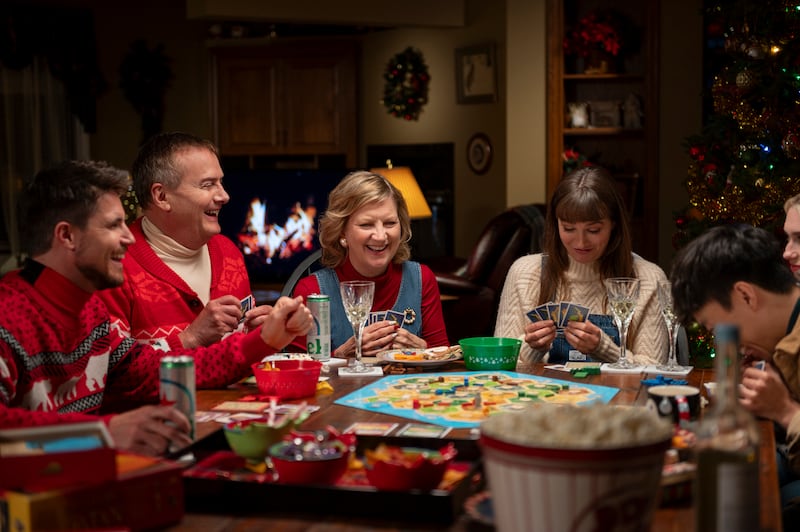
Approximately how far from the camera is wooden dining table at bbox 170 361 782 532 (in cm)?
150

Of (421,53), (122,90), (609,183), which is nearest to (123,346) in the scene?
(609,183)

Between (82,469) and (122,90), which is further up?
(122,90)

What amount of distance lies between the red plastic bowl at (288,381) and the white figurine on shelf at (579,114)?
222 inches

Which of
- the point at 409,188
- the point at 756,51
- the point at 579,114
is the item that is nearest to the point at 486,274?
the point at 409,188

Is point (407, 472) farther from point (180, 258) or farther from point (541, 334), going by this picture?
point (180, 258)

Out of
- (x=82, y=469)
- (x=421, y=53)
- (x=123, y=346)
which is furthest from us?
(x=421, y=53)

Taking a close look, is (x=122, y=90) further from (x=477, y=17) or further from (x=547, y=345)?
(x=547, y=345)

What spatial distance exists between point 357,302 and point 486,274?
3.26 metres

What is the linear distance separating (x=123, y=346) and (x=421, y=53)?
6.73 m

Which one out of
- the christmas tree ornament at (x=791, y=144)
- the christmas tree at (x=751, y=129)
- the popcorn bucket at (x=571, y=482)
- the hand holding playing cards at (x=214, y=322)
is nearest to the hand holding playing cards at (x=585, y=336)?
the hand holding playing cards at (x=214, y=322)

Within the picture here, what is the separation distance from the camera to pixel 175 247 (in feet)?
10.4

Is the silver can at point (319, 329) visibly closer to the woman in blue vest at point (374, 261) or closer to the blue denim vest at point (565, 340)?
the woman in blue vest at point (374, 261)

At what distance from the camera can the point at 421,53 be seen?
346 inches

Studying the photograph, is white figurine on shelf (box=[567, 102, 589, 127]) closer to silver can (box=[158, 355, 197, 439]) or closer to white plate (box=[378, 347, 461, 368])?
white plate (box=[378, 347, 461, 368])
